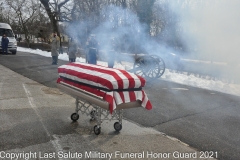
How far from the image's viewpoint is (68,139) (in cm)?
386

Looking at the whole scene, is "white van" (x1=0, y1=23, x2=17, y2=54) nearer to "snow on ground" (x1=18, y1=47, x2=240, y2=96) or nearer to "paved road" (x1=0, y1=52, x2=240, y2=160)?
"snow on ground" (x1=18, y1=47, x2=240, y2=96)

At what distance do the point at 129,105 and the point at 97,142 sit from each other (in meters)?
0.81

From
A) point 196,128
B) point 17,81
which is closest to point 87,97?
point 196,128

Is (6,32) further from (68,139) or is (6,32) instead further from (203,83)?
(68,139)

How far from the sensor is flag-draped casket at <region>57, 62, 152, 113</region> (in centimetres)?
361

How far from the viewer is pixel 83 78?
161 inches

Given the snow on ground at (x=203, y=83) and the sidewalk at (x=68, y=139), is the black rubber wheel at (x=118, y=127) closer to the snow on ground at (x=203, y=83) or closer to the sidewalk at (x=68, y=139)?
the sidewalk at (x=68, y=139)

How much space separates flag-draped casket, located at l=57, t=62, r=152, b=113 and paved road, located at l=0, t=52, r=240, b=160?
1106 millimetres

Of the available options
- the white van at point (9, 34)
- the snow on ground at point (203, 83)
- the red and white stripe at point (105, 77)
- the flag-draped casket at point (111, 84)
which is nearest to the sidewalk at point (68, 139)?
the flag-draped casket at point (111, 84)

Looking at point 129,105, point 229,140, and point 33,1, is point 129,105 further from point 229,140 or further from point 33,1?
point 33,1

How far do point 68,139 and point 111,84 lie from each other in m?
1.22

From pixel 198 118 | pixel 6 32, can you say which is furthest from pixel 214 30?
pixel 6 32

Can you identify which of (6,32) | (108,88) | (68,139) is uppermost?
(6,32)

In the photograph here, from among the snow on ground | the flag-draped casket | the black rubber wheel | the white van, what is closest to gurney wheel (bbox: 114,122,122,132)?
the black rubber wheel
